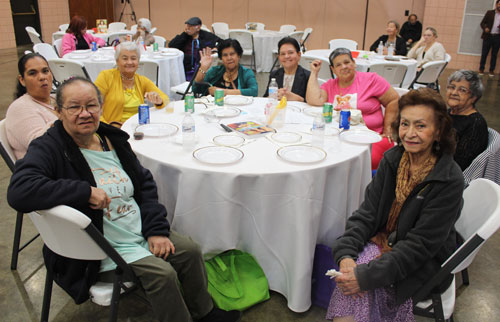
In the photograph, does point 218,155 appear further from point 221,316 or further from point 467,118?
point 467,118

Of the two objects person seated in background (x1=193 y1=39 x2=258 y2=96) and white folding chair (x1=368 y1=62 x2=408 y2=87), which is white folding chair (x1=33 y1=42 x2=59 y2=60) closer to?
person seated in background (x1=193 y1=39 x2=258 y2=96)

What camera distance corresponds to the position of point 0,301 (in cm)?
229

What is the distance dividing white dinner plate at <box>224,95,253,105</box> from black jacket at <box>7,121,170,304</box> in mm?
1509

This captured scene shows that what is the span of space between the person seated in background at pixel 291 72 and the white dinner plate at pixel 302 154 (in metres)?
1.27

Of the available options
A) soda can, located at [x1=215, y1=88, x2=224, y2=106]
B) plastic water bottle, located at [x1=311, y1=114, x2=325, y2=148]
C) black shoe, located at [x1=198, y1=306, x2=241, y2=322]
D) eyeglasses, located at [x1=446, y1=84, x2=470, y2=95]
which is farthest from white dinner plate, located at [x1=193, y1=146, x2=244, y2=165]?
eyeglasses, located at [x1=446, y1=84, x2=470, y2=95]

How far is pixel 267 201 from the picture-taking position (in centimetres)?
207

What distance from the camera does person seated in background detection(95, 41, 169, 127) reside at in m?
3.24

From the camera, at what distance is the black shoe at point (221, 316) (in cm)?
200

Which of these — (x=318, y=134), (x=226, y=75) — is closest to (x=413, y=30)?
(x=226, y=75)

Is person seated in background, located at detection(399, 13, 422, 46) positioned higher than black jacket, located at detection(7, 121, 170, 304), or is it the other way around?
person seated in background, located at detection(399, 13, 422, 46)

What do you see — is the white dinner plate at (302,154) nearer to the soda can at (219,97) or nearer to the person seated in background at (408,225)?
the person seated in background at (408,225)

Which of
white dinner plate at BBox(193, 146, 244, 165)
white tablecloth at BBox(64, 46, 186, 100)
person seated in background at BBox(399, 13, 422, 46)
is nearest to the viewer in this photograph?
white dinner plate at BBox(193, 146, 244, 165)

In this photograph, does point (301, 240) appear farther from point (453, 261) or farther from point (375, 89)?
point (375, 89)

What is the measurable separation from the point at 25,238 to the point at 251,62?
686cm
